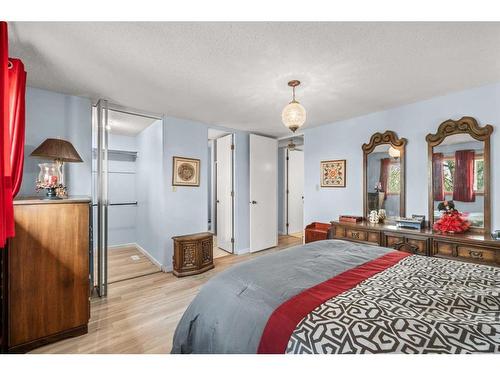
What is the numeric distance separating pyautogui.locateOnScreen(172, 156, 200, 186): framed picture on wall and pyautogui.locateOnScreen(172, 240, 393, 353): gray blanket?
7.79ft

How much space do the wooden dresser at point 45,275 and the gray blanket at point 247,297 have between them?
1.13 metres

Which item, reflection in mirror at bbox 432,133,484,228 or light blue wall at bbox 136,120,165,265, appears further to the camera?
light blue wall at bbox 136,120,165,265

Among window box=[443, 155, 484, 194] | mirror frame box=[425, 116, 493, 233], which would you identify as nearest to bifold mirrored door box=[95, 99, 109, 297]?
mirror frame box=[425, 116, 493, 233]

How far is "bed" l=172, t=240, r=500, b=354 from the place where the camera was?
2.89ft

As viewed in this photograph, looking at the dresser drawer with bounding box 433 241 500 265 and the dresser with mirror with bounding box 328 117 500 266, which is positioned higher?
the dresser with mirror with bounding box 328 117 500 266

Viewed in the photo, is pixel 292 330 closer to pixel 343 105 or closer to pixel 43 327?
pixel 43 327

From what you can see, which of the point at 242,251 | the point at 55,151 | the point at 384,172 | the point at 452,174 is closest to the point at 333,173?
the point at 384,172

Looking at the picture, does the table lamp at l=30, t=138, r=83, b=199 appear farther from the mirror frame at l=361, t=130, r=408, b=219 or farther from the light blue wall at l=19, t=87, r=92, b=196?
the mirror frame at l=361, t=130, r=408, b=219

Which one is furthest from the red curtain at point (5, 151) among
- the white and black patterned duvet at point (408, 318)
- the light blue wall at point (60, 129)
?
the white and black patterned duvet at point (408, 318)

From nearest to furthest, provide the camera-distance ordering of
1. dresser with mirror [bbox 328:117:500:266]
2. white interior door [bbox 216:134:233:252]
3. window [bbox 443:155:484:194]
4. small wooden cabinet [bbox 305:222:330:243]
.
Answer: dresser with mirror [bbox 328:117:500:266] → window [bbox 443:155:484:194] → small wooden cabinet [bbox 305:222:330:243] → white interior door [bbox 216:134:233:252]

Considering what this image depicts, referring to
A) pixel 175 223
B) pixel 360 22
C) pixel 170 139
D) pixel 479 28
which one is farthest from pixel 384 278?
pixel 170 139

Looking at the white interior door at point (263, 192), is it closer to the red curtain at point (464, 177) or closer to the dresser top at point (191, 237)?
the dresser top at point (191, 237)

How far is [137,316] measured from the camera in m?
2.28
